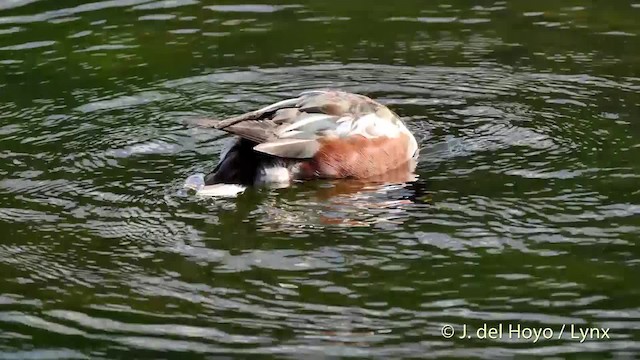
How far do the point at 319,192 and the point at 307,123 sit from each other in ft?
1.70

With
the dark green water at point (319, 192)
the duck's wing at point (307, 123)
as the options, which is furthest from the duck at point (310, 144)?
the dark green water at point (319, 192)

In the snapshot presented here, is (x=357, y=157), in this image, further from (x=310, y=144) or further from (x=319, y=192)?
(x=319, y=192)

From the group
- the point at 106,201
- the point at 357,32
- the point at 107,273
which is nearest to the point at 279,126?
the point at 106,201

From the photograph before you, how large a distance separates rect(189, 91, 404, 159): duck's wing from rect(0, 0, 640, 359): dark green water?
31cm

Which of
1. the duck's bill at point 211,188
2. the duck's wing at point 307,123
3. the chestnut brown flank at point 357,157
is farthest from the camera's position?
the chestnut brown flank at point 357,157

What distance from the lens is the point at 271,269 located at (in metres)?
6.98

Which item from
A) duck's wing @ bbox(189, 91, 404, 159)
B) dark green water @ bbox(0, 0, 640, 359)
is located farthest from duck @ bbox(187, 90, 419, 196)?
dark green water @ bbox(0, 0, 640, 359)

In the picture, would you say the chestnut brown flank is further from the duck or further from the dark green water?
the dark green water

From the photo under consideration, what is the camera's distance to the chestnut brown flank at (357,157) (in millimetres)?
8516

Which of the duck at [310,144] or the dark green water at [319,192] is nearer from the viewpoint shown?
the dark green water at [319,192]

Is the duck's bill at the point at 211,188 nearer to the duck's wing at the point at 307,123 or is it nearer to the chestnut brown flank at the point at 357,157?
the duck's wing at the point at 307,123

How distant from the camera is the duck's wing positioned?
27.2 feet

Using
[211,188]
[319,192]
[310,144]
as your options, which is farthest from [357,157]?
[211,188]

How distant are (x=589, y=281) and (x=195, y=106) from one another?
4.08 m
